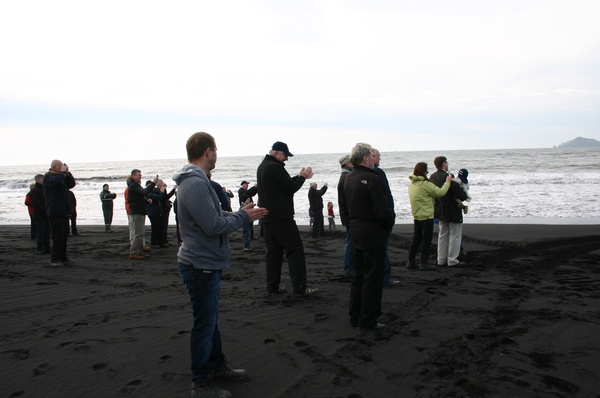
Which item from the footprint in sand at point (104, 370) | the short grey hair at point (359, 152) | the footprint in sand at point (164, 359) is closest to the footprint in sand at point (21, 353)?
the footprint in sand at point (104, 370)

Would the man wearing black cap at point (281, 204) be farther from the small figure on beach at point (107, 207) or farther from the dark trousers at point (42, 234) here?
the small figure on beach at point (107, 207)

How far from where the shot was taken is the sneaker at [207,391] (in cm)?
313

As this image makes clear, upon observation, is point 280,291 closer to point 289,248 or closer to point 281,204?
point 289,248

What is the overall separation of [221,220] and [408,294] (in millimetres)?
3733

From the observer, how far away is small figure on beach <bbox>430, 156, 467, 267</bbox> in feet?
25.8

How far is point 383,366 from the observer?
373 cm

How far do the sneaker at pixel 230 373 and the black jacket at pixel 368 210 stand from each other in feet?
5.75

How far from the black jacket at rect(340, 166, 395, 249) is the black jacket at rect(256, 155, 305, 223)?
1203 millimetres

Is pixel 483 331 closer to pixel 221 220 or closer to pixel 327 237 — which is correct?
pixel 221 220

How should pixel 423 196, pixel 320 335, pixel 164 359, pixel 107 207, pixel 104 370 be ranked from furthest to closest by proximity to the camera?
pixel 107 207, pixel 423 196, pixel 320 335, pixel 164 359, pixel 104 370

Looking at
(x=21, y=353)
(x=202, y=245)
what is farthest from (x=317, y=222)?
(x=202, y=245)

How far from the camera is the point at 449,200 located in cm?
793

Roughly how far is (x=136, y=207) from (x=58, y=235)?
1.66 meters

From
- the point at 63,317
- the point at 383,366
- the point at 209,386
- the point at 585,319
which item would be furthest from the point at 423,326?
the point at 63,317
